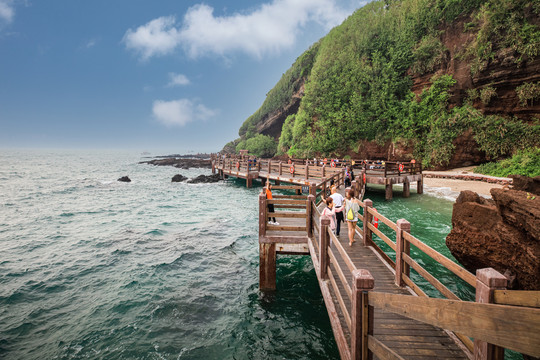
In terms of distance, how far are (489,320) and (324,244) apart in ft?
13.9

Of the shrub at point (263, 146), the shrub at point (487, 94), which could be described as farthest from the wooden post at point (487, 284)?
the shrub at point (263, 146)

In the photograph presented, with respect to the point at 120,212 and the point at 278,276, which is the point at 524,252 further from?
the point at 120,212

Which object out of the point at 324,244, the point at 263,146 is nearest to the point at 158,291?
the point at 324,244

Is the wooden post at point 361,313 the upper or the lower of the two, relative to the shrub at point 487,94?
lower

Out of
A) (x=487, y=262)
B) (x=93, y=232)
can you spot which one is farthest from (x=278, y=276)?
(x=93, y=232)

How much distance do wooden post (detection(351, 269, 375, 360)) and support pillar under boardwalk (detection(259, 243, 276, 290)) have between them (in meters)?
4.98

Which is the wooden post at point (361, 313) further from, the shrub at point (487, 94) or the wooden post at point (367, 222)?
the shrub at point (487, 94)

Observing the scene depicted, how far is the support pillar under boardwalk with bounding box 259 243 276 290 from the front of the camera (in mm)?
8109

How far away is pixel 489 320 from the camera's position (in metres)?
1.49

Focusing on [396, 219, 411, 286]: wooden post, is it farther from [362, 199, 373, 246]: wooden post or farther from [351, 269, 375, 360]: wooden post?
[351, 269, 375, 360]: wooden post

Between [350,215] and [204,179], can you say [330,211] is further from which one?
[204,179]

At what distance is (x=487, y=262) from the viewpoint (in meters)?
7.96

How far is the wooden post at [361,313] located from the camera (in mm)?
2986

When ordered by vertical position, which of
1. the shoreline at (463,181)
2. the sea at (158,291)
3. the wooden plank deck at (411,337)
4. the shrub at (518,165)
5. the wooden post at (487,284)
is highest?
the shrub at (518,165)
